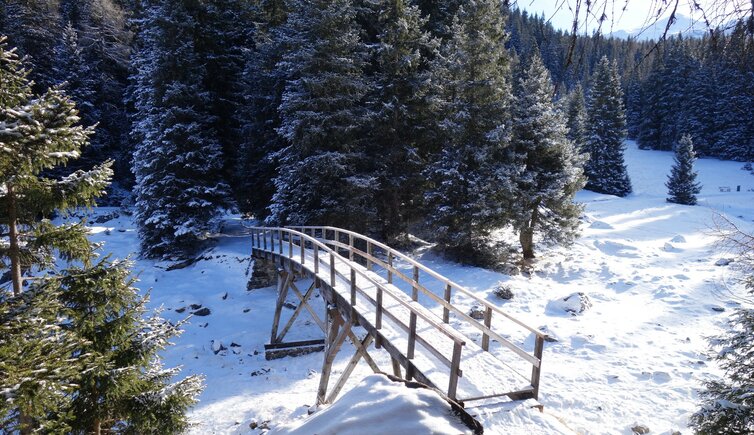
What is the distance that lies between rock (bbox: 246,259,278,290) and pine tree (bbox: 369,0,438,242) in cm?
564

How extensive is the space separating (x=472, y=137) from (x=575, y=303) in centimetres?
832

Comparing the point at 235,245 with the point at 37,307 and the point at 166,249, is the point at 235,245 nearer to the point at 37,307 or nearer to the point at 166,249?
the point at 166,249

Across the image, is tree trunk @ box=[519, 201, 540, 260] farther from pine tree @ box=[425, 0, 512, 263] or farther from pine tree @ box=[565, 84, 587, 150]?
pine tree @ box=[565, 84, 587, 150]

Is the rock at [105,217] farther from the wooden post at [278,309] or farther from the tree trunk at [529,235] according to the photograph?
the tree trunk at [529,235]

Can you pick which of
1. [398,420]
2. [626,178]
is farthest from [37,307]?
[626,178]

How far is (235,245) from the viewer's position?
78.2 feet

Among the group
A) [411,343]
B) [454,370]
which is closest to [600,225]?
[411,343]

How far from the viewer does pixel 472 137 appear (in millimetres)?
18984

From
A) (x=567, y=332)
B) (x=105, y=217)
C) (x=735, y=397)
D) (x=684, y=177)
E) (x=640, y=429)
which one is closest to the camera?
(x=735, y=397)

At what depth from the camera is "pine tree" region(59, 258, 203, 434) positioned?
6.35m

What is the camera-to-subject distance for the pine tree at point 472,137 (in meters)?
18.0

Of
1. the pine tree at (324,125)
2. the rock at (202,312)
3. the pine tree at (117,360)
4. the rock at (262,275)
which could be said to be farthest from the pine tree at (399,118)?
the pine tree at (117,360)

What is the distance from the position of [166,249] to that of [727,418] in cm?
2281

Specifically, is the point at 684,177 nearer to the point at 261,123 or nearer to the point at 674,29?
the point at 261,123
